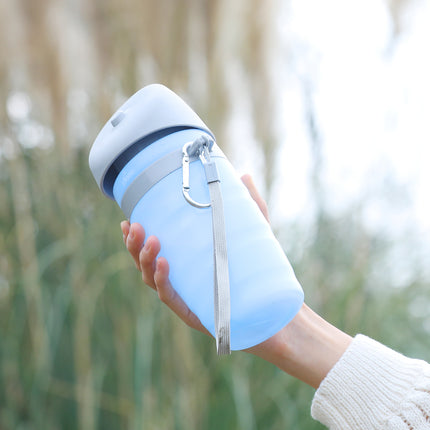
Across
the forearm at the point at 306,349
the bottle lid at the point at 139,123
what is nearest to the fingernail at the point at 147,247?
the bottle lid at the point at 139,123

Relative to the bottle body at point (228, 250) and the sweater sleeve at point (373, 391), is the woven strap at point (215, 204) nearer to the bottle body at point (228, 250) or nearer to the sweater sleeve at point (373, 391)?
the bottle body at point (228, 250)

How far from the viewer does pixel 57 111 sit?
61.8 inches

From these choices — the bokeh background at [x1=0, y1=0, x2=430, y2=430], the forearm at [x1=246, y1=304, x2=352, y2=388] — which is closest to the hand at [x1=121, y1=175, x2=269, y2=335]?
the forearm at [x1=246, y1=304, x2=352, y2=388]

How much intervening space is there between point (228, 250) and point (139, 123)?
0.18 m

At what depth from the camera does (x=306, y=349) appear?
0.68 metres

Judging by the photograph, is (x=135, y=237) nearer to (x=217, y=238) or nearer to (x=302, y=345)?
(x=217, y=238)

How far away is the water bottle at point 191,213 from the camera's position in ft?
1.78

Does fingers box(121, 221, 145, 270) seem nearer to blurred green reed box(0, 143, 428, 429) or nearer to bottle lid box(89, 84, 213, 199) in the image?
bottle lid box(89, 84, 213, 199)

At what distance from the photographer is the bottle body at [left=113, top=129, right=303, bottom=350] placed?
54 centimetres

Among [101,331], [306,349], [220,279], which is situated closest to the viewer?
[220,279]

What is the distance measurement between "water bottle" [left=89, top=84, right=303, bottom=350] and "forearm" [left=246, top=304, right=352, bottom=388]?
0.10 m

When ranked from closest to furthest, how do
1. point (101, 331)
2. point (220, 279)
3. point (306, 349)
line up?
point (220, 279), point (306, 349), point (101, 331)

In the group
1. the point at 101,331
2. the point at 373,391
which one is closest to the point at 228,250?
the point at 373,391

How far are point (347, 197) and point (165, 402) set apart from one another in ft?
2.82
